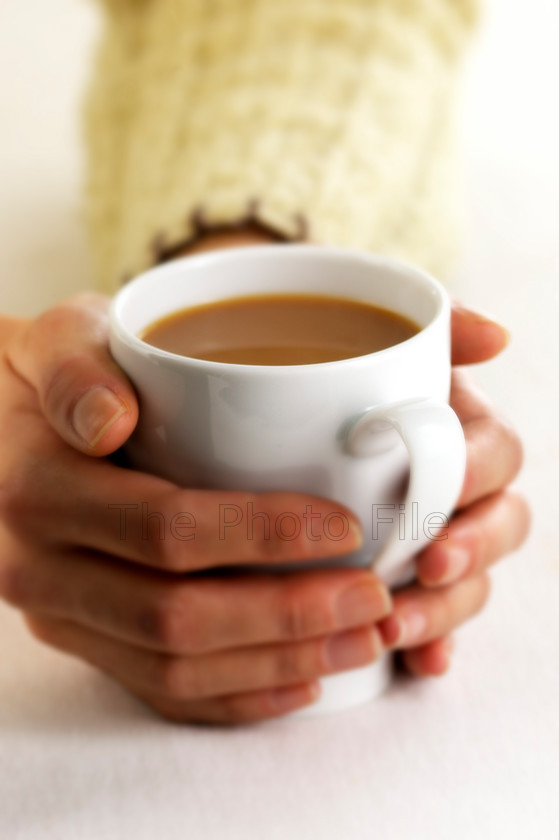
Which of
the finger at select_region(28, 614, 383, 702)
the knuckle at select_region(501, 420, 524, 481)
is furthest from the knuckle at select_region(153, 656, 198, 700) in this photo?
the knuckle at select_region(501, 420, 524, 481)

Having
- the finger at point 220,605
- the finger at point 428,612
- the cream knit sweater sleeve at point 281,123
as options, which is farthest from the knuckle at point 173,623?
the cream knit sweater sleeve at point 281,123

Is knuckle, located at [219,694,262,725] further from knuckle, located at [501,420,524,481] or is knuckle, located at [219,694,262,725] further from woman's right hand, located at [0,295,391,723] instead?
knuckle, located at [501,420,524,481]

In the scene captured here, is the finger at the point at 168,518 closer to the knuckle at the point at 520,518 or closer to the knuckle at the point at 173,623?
the knuckle at the point at 173,623

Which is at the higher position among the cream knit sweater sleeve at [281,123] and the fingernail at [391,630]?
the cream knit sweater sleeve at [281,123]

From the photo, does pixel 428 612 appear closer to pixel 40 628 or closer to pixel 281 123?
pixel 40 628

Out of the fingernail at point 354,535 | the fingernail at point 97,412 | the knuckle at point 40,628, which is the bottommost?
the knuckle at point 40,628

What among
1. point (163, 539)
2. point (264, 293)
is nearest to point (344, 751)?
point (163, 539)

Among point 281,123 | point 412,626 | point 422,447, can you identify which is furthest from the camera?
point 281,123
